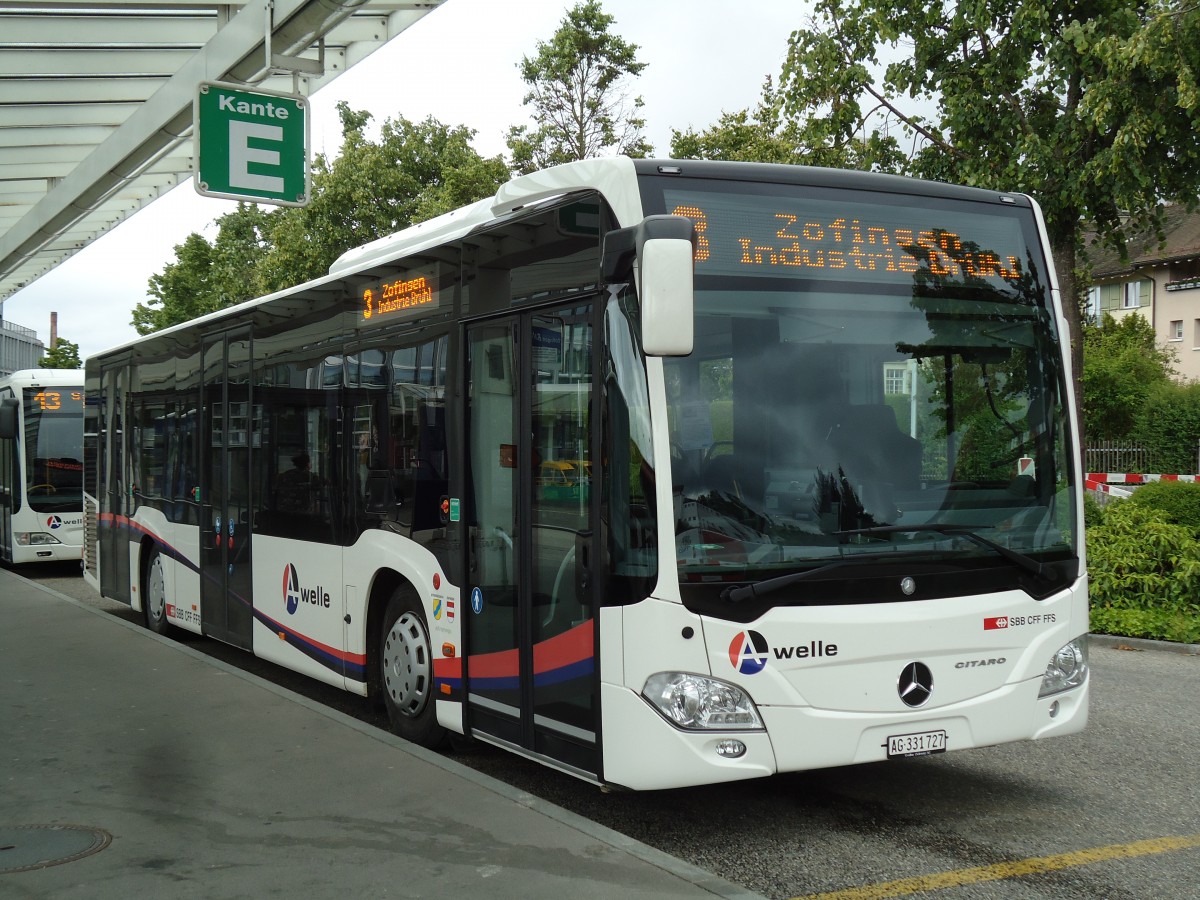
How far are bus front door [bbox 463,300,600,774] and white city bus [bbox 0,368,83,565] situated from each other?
15.8 m

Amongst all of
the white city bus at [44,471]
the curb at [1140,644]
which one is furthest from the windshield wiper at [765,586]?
the white city bus at [44,471]

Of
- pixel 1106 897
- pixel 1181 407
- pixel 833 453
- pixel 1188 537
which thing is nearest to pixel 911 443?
pixel 833 453

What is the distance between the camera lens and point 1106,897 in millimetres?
4906

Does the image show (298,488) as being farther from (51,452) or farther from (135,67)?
(51,452)

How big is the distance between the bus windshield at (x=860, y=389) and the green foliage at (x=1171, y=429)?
31893 mm

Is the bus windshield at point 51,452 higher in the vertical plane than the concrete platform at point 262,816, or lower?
higher

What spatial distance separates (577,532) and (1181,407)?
116 feet

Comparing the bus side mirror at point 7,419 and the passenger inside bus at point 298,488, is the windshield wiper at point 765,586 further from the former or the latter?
the bus side mirror at point 7,419

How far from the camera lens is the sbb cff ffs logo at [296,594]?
8.65 m

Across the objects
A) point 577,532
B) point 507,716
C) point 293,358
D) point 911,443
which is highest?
point 293,358

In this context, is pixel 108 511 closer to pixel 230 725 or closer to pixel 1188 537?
pixel 230 725

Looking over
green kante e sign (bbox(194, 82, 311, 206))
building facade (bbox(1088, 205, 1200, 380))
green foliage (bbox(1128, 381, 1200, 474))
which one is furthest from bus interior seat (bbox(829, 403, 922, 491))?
building facade (bbox(1088, 205, 1200, 380))

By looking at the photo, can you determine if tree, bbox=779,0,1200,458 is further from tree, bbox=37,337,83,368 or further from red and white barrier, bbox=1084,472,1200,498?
tree, bbox=37,337,83,368

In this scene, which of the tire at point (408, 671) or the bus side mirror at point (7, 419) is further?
the bus side mirror at point (7, 419)
